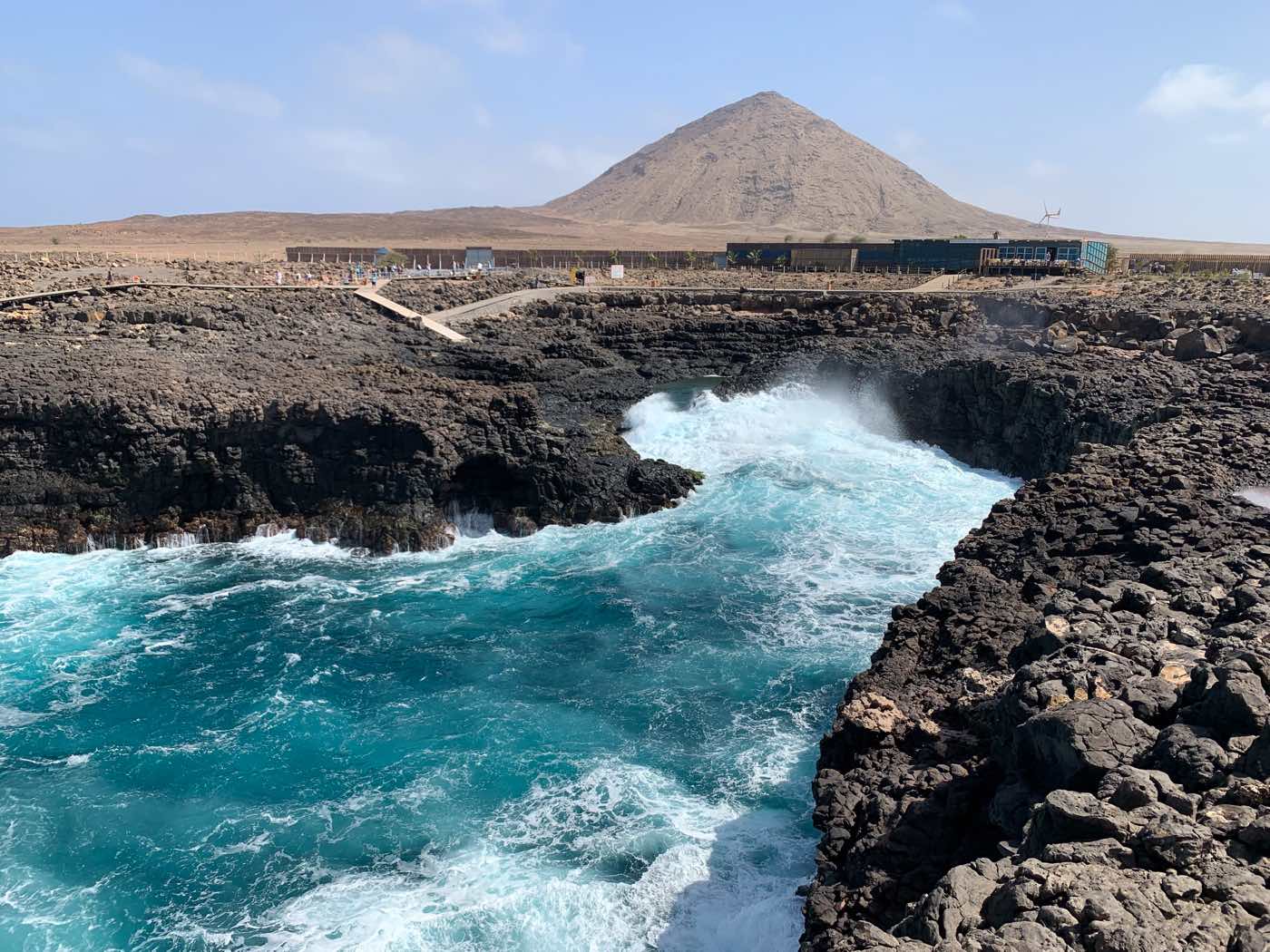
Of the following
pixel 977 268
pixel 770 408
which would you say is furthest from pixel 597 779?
pixel 977 268

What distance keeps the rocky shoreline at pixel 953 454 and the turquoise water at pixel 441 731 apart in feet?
7.02

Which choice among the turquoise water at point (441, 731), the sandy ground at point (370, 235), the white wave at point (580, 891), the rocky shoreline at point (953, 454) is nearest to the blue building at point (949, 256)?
the rocky shoreline at point (953, 454)

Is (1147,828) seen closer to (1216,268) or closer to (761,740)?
(761,740)

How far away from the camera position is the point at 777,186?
159125 mm

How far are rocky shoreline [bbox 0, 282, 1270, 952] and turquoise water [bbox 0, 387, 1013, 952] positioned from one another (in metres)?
2.14

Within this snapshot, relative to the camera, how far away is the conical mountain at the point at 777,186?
151 meters

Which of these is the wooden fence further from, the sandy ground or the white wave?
the white wave

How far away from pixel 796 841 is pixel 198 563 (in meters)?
18.6

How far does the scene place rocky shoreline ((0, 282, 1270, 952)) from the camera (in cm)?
824

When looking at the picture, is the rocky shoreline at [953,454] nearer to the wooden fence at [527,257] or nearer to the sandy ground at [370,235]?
the wooden fence at [527,257]

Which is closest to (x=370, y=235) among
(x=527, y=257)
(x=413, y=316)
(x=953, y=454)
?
(x=527, y=257)

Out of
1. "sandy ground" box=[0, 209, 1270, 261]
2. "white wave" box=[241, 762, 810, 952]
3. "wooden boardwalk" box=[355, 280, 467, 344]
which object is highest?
"sandy ground" box=[0, 209, 1270, 261]

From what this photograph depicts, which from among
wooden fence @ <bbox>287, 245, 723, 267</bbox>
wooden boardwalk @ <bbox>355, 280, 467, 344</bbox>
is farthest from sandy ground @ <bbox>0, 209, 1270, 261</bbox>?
wooden boardwalk @ <bbox>355, 280, 467, 344</bbox>

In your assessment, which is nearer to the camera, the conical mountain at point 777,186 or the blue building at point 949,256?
the blue building at point 949,256
